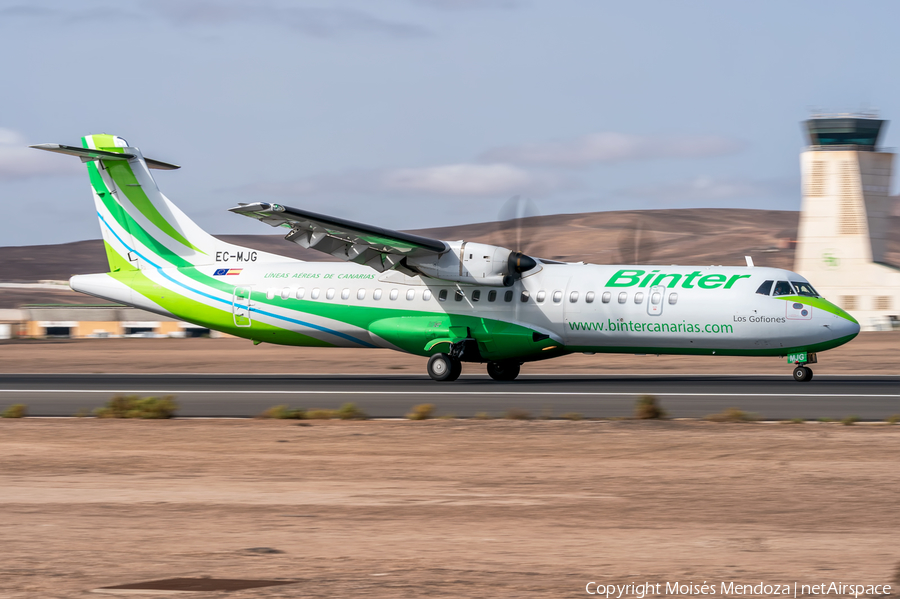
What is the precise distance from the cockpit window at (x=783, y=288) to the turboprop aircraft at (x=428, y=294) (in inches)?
1.1

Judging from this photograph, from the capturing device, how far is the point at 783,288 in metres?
23.0

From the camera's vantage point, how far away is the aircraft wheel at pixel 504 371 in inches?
1019

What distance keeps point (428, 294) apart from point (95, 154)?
10.2 m

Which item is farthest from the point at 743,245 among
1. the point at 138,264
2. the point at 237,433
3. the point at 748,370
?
the point at 237,433

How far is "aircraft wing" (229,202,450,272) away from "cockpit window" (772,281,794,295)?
8179 mm

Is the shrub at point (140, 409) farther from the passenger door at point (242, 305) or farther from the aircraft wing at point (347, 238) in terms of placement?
the passenger door at point (242, 305)

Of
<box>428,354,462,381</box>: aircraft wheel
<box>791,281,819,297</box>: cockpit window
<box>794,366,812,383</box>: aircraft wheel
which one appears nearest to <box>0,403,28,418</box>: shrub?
<box>428,354,462,381</box>: aircraft wheel

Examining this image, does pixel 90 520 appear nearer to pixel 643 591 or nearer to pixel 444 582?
pixel 444 582

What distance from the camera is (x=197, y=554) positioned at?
7.50 metres

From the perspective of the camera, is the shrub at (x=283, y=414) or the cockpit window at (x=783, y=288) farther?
the cockpit window at (x=783, y=288)

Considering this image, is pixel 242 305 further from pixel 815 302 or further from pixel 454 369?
pixel 815 302

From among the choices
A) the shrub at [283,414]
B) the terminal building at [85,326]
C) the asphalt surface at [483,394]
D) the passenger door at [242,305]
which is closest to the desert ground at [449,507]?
the shrub at [283,414]

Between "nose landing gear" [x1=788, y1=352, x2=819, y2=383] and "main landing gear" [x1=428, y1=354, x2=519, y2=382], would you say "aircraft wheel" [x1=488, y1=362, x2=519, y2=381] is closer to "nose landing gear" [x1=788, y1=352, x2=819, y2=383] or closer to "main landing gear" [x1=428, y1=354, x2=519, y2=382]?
"main landing gear" [x1=428, y1=354, x2=519, y2=382]

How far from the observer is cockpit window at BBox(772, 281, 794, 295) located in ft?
75.1
